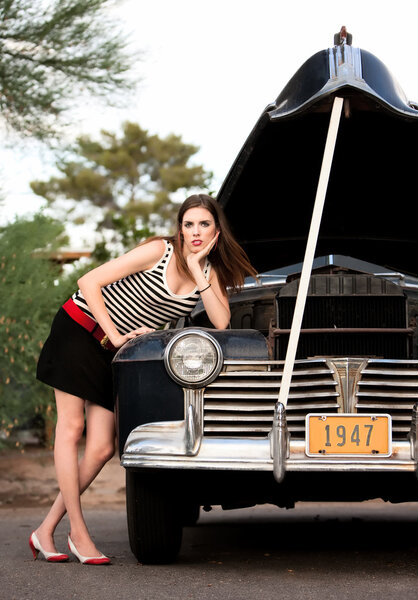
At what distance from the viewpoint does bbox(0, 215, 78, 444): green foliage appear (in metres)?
9.00

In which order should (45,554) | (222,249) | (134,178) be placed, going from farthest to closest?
(134,178), (222,249), (45,554)

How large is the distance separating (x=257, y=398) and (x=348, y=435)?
43 centimetres

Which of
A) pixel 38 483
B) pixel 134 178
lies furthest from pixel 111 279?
pixel 134 178

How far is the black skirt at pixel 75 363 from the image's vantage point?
159 inches

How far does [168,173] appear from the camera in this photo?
115 feet

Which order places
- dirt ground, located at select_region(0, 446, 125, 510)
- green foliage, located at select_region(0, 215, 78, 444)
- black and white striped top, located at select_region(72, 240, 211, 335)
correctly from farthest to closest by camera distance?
1. green foliage, located at select_region(0, 215, 78, 444)
2. dirt ground, located at select_region(0, 446, 125, 510)
3. black and white striped top, located at select_region(72, 240, 211, 335)

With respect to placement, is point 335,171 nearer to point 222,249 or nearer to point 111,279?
point 222,249

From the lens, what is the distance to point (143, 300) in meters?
4.05

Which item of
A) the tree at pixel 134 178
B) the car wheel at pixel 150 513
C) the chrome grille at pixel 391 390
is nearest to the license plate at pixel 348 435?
the chrome grille at pixel 391 390

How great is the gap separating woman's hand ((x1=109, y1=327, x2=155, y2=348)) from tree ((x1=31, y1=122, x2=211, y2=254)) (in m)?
29.7

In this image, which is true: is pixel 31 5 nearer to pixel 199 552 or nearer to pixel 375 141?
pixel 375 141

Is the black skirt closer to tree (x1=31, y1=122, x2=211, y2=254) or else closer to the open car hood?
the open car hood

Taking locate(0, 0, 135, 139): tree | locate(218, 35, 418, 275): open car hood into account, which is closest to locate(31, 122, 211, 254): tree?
locate(0, 0, 135, 139): tree

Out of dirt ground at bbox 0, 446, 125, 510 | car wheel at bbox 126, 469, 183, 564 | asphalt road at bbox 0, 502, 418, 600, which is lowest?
dirt ground at bbox 0, 446, 125, 510
